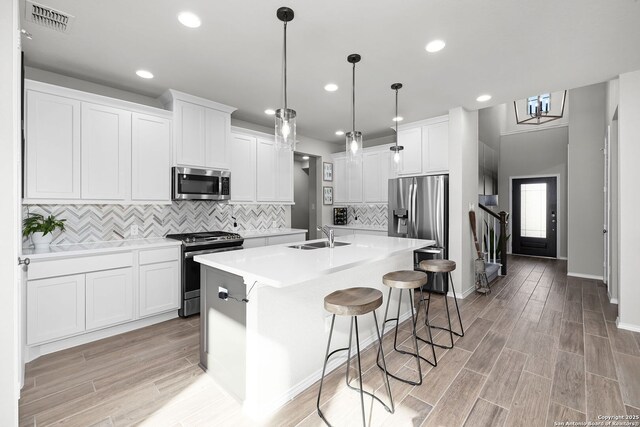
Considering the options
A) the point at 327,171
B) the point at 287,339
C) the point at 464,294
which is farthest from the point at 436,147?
the point at 287,339

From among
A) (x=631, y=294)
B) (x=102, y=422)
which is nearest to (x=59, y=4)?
(x=102, y=422)

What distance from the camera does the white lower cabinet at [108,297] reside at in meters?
2.79

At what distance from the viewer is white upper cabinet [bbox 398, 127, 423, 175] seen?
4684 mm

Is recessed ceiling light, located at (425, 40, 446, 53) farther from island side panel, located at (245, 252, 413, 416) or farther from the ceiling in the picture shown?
island side panel, located at (245, 252, 413, 416)

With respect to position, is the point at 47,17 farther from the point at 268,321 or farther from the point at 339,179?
the point at 339,179

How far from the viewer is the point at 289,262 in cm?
209

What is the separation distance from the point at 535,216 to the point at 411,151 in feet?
15.8

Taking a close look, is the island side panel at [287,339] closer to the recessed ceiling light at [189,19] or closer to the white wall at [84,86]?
the recessed ceiling light at [189,19]

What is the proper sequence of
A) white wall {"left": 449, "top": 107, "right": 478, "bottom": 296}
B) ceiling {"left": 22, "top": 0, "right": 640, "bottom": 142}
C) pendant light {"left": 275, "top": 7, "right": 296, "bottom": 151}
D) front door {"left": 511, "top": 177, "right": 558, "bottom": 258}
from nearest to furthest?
1. ceiling {"left": 22, "top": 0, "right": 640, "bottom": 142}
2. pendant light {"left": 275, "top": 7, "right": 296, "bottom": 151}
3. white wall {"left": 449, "top": 107, "right": 478, "bottom": 296}
4. front door {"left": 511, "top": 177, "right": 558, "bottom": 258}

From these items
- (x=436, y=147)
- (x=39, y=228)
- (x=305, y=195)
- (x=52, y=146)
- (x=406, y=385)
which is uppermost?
(x=436, y=147)

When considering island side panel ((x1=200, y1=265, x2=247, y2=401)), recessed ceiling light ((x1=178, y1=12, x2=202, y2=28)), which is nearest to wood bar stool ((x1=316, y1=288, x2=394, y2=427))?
island side panel ((x1=200, y1=265, x2=247, y2=401))

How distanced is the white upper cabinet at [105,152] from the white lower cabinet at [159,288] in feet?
2.97

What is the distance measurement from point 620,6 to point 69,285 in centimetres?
495

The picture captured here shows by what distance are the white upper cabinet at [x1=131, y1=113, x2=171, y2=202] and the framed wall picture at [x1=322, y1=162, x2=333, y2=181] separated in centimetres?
326
